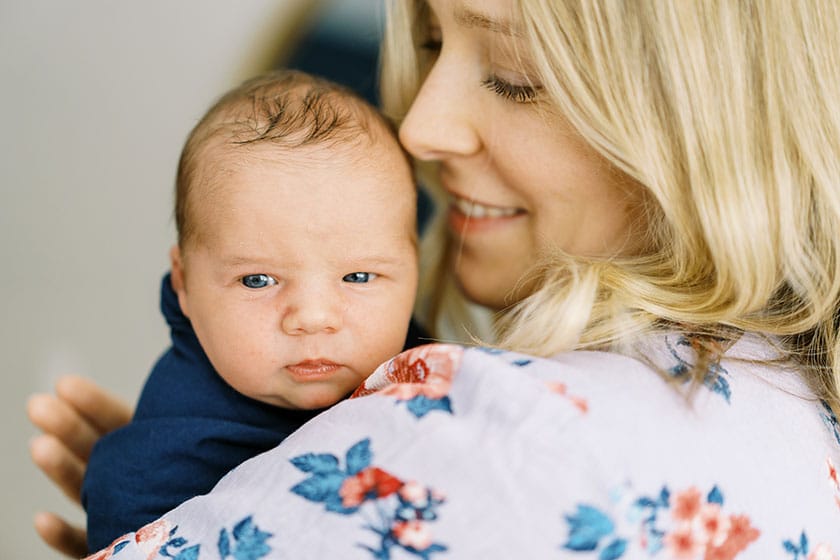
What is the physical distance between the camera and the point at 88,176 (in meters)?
2.49

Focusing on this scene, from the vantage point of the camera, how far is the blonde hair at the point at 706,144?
92 centimetres

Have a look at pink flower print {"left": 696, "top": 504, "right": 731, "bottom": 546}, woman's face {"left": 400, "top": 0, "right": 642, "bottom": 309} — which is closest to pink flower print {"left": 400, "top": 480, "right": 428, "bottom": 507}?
pink flower print {"left": 696, "top": 504, "right": 731, "bottom": 546}

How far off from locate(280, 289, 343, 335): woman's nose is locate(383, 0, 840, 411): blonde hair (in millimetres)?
223

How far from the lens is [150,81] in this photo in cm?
245

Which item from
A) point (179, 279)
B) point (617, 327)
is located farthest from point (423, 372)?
point (179, 279)

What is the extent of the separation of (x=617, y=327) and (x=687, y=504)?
0.69 ft

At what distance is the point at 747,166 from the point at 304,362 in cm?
57

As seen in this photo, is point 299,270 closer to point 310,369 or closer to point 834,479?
point 310,369

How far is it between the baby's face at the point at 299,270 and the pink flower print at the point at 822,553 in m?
0.54

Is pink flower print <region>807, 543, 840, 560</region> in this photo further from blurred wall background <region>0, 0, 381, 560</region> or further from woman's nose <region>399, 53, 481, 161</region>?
blurred wall background <region>0, 0, 381, 560</region>

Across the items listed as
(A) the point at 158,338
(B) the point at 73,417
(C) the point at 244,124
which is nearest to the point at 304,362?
(C) the point at 244,124

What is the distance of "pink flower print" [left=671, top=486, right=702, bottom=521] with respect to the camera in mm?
744

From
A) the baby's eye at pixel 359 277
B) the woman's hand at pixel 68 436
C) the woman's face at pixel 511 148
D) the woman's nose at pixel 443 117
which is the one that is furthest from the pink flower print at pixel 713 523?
the woman's hand at pixel 68 436

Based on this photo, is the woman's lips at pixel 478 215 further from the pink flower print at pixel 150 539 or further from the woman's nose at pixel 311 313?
the pink flower print at pixel 150 539
